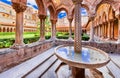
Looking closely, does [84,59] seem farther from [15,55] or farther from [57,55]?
[15,55]

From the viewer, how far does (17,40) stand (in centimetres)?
569

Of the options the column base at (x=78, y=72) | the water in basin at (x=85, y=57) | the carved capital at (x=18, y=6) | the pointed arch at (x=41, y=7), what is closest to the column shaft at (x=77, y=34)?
Result: the water in basin at (x=85, y=57)

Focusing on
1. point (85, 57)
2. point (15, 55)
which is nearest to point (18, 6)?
point (15, 55)

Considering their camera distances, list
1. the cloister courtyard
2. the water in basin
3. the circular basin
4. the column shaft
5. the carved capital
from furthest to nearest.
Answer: the carved capital, the column shaft, the cloister courtyard, the water in basin, the circular basin

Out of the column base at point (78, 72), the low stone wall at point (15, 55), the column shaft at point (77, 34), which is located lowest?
the column base at point (78, 72)

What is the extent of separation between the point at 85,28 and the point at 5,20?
20146 millimetres

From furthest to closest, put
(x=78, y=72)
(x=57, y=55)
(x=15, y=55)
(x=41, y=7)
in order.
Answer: (x=41, y=7)
(x=15, y=55)
(x=78, y=72)
(x=57, y=55)

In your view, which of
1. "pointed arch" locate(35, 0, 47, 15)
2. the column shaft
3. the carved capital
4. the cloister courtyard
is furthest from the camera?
"pointed arch" locate(35, 0, 47, 15)

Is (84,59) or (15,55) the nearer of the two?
(84,59)

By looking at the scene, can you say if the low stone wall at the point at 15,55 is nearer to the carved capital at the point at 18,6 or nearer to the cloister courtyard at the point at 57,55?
the cloister courtyard at the point at 57,55

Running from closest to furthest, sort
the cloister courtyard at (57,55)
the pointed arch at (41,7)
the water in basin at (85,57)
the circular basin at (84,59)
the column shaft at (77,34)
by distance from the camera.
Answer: the circular basin at (84,59) < the water in basin at (85,57) < the cloister courtyard at (57,55) < the column shaft at (77,34) < the pointed arch at (41,7)

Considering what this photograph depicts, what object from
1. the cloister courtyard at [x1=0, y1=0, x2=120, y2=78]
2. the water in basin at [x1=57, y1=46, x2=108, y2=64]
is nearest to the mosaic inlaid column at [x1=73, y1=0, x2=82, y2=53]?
the cloister courtyard at [x1=0, y1=0, x2=120, y2=78]

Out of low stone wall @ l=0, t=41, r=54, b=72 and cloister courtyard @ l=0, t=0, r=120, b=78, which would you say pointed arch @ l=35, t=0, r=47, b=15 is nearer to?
cloister courtyard @ l=0, t=0, r=120, b=78

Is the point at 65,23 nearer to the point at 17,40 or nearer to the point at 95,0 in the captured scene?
the point at 95,0
